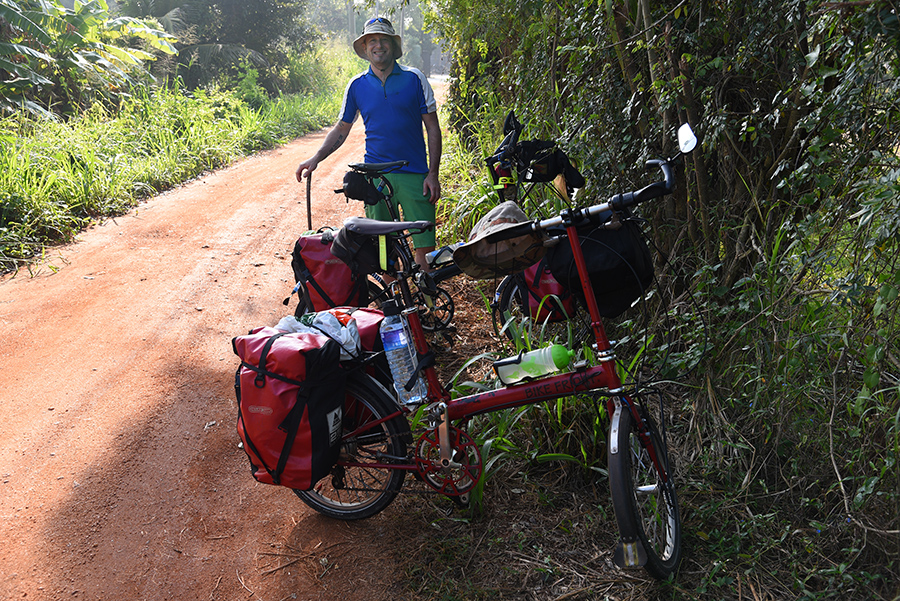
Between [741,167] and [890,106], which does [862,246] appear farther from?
[741,167]

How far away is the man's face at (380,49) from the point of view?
13.9ft

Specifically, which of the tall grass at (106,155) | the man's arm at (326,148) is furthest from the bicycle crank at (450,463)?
the tall grass at (106,155)

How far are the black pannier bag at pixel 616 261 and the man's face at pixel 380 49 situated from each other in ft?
8.24

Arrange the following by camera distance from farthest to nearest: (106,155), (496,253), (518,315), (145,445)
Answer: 1. (106,155)
2. (518,315)
3. (145,445)
4. (496,253)

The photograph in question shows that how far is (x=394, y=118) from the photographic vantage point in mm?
4293

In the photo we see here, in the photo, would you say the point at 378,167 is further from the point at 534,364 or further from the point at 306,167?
the point at 534,364

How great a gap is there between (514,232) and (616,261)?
427 millimetres

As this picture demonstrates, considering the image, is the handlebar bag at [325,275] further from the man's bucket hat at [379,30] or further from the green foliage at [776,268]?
the green foliage at [776,268]

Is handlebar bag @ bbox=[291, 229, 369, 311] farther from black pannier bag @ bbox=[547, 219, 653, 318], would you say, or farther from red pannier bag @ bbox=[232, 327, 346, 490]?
black pannier bag @ bbox=[547, 219, 653, 318]

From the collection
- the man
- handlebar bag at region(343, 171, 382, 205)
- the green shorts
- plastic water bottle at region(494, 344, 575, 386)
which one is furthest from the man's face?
plastic water bottle at region(494, 344, 575, 386)

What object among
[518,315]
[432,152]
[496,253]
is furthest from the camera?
[432,152]

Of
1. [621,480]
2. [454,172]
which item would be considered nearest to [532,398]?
[621,480]

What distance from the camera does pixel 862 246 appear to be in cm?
225

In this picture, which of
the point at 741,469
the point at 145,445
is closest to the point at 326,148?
the point at 145,445
